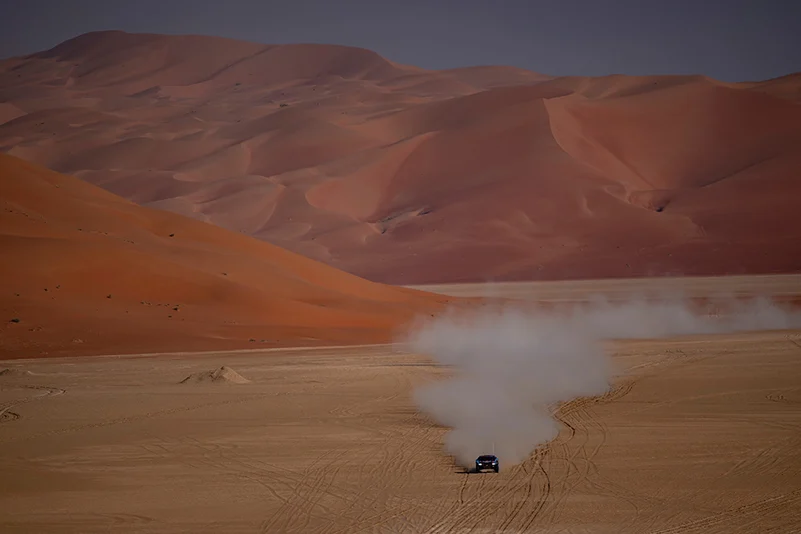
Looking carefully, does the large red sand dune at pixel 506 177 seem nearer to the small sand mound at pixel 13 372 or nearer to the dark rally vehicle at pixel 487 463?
the small sand mound at pixel 13 372

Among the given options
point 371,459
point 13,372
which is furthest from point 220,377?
point 371,459

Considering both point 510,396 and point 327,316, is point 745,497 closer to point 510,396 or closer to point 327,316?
point 510,396

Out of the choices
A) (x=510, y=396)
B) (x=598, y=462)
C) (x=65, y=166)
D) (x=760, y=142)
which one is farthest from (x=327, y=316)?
(x=65, y=166)

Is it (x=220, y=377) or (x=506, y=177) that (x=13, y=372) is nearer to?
(x=220, y=377)

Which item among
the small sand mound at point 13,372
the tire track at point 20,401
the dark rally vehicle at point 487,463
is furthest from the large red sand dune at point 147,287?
the dark rally vehicle at point 487,463

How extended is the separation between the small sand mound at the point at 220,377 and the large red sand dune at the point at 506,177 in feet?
183

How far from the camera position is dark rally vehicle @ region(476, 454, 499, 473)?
1480 centimetres

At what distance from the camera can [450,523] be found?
12359 mm

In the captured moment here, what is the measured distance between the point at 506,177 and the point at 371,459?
8833 centimetres

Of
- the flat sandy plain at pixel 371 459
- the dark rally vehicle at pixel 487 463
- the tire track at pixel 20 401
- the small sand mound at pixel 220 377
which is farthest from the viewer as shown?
the small sand mound at pixel 220 377

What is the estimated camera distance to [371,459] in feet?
53.5

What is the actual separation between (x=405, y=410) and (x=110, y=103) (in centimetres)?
17405

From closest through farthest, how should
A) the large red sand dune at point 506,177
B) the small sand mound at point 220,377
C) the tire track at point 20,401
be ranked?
1. the tire track at point 20,401
2. the small sand mound at point 220,377
3. the large red sand dune at point 506,177

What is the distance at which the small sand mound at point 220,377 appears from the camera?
2625cm
